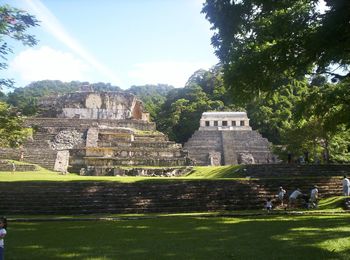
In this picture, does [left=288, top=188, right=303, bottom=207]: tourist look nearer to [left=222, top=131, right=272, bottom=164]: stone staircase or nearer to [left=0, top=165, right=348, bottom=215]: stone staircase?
[left=0, top=165, right=348, bottom=215]: stone staircase

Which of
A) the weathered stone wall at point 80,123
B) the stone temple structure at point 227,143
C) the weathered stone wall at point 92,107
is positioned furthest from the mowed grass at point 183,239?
the weathered stone wall at point 92,107

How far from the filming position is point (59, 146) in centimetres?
2847

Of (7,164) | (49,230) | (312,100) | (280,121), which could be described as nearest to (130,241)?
(49,230)

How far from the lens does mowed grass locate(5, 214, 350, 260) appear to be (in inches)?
235

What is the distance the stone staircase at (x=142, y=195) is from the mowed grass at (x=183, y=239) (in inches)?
108

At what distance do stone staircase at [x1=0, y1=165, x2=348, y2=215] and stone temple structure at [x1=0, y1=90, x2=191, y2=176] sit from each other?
617cm

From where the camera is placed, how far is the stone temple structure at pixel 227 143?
28.2 meters

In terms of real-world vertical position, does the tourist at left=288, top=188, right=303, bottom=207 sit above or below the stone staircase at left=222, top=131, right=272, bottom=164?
below

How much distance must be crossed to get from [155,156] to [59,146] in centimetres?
803

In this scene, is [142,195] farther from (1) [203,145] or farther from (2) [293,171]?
(1) [203,145]

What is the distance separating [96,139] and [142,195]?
50.6ft

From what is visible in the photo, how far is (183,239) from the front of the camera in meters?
7.23

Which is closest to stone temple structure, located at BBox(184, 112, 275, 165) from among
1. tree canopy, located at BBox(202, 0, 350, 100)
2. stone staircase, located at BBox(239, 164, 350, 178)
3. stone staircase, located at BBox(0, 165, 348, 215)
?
stone staircase, located at BBox(239, 164, 350, 178)

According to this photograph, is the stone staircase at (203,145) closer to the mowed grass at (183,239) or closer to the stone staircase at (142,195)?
the stone staircase at (142,195)
